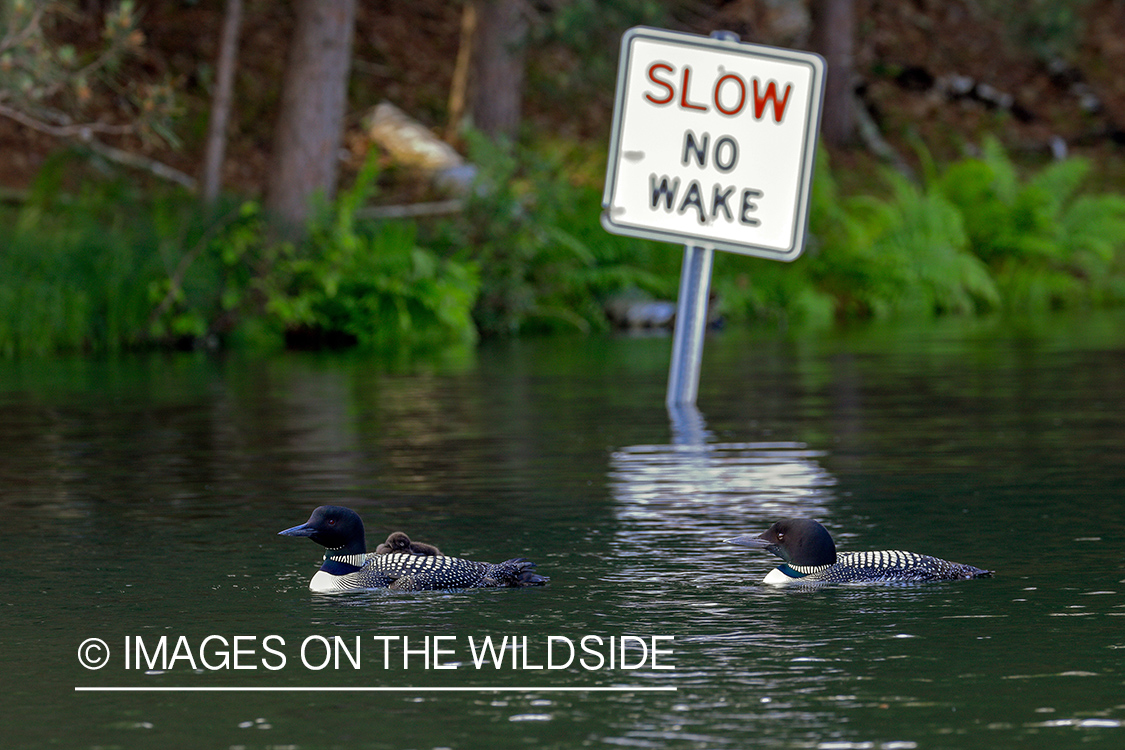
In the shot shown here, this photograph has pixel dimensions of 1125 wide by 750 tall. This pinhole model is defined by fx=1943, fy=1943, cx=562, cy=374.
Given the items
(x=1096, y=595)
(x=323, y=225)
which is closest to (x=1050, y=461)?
(x=1096, y=595)

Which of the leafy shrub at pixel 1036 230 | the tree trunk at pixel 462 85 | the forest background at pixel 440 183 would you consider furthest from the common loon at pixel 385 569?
the leafy shrub at pixel 1036 230

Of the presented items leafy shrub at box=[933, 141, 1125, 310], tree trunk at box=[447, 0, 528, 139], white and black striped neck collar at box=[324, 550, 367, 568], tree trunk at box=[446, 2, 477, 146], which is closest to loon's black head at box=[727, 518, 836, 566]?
white and black striped neck collar at box=[324, 550, 367, 568]

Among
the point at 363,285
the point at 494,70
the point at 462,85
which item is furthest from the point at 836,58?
the point at 363,285

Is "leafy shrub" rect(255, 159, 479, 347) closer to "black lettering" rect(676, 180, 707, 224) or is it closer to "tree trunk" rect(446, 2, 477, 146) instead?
"tree trunk" rect(446, 2, 477, 146)

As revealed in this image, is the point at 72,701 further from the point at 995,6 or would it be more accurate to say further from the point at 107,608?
the point at 995,6

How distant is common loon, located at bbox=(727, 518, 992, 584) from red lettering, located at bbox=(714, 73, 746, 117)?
4.11 meters

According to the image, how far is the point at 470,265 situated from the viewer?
2339cm

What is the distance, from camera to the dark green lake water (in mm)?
4961

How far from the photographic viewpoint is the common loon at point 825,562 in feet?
21.9

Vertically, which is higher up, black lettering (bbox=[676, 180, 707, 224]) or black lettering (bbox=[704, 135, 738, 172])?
black lettering (bbox=[704, 135, 738, 172])

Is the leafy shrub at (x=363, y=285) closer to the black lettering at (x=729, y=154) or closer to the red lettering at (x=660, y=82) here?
the red lettering at (x=660, y=82)

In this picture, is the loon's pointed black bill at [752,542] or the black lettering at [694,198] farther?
the black lettering at [694,198]

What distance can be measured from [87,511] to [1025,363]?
36.7 feet

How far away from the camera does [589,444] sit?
39.3 feet
